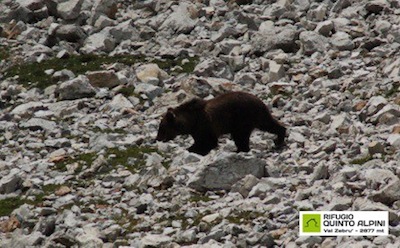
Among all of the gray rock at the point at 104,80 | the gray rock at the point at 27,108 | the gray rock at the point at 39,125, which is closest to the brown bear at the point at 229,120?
the gray rock at the point at 39,125

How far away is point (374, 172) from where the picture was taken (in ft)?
47.3

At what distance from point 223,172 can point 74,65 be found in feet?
35.1

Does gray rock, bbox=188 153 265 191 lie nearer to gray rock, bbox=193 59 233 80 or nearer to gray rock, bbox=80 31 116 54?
gray rock, bbox=193 59 233 80

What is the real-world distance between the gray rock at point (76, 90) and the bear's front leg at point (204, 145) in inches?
203

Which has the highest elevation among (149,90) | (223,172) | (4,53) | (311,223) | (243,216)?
(311,223)

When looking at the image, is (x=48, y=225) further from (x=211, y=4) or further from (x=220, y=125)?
(x=211, y=4)

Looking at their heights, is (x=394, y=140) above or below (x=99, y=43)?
above

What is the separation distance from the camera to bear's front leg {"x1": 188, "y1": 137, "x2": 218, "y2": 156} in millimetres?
18406

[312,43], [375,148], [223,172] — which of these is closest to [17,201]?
[223,172]

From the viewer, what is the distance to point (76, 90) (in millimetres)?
23047

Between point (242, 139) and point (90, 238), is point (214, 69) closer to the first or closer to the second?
point (242, 139)

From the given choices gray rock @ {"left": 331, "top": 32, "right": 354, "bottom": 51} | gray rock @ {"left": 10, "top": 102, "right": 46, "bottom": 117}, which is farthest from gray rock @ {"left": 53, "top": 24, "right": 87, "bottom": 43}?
gray rock @ {"left": 331, "top": 32, "right": 354, "bottom": 51}

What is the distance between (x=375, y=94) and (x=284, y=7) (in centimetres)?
729

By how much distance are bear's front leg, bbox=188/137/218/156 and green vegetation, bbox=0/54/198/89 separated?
586 centimetres
